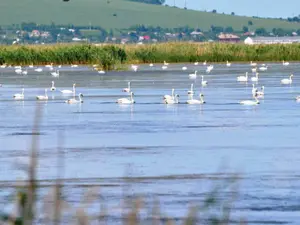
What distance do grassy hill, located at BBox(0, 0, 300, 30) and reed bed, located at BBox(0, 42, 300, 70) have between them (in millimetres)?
106030

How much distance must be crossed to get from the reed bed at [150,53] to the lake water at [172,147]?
93.8ft

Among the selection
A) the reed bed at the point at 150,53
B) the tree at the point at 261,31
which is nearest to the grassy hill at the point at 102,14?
the tree at the point at 261,31

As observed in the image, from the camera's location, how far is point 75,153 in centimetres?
1558

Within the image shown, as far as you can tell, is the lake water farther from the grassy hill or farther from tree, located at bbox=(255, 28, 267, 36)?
the grassy hill

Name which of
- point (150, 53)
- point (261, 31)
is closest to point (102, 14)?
point (261, 31)

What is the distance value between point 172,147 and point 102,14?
518 ft

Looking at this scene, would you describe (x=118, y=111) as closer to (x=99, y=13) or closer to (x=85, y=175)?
(x=85, y=175)

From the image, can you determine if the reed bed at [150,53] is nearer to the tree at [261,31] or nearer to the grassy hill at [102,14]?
the tree at [261,31]

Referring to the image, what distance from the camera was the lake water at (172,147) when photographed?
36.3 ft

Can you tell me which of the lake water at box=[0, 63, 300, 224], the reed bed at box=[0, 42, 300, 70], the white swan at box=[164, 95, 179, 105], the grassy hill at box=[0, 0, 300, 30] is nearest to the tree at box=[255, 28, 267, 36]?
the grassy hill at box=[0, 0, 300, 30]

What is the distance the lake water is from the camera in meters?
11.1

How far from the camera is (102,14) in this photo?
17288 centimetres

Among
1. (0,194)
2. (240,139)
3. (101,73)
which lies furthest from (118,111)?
(101,73)

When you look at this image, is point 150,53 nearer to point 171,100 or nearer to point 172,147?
point 171,100
